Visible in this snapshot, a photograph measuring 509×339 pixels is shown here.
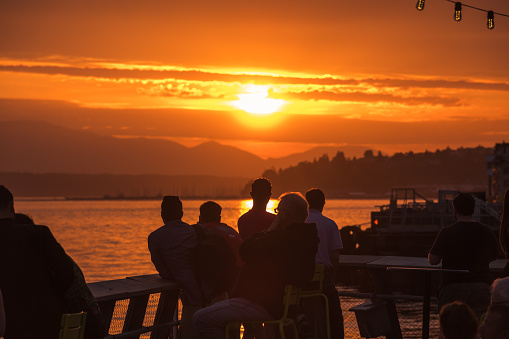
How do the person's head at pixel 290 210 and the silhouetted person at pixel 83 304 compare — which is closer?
the silhouetted person at pixel 83 304

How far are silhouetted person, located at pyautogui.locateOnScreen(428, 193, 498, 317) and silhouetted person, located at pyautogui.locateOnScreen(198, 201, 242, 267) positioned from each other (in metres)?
1.98

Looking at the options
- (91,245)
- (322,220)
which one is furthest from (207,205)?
(91,245)

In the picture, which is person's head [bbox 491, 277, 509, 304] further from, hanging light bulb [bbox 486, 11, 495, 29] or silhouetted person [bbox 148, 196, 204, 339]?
hanging light bulb [bbox 486, 11, 495, 29]

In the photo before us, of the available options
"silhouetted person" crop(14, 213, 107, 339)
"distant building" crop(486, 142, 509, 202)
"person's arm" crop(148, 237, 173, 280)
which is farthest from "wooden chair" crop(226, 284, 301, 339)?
"distant building" crop(486, 142, 509, 202)

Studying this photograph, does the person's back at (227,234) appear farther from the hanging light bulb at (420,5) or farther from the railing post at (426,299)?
the hanging light bulb at (420,5)

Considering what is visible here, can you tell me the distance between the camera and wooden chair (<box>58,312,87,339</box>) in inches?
187

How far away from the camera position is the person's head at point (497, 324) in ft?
16.4

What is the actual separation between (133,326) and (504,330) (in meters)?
4.22

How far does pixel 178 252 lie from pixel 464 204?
291 centimetres

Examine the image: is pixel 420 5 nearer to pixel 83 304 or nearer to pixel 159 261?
pixel 159 261

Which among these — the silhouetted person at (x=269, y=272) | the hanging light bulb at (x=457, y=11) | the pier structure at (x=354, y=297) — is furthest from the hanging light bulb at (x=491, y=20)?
the silhouetted person at (x=269, y=272)

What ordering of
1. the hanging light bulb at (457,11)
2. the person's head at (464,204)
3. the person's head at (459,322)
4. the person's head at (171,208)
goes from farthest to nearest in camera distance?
1. the hanging light bulb at (457,11)
2. the person's head at (171,208)
3. the person's head at (464,204)
4. the person's head at (459,322)

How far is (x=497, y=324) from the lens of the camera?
16.5 ft

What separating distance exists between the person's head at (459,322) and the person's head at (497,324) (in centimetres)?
54
